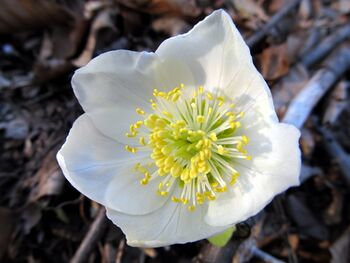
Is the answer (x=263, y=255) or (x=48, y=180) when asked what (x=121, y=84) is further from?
(x=263, y=255)

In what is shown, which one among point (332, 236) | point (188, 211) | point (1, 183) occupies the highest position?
point (188, 211)

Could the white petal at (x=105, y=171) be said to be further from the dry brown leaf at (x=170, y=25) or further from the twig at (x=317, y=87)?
the dry brown leaf at (x=170, y=25)

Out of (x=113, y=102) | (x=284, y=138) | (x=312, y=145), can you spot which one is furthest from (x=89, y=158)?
(x=312, y=145)

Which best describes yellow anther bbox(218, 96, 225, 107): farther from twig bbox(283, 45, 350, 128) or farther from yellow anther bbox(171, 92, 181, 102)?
twig bbox(283, 45, 350, 128)

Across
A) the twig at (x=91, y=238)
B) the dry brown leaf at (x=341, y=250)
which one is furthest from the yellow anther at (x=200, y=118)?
the dry brown leaf at (x=341, y=250)

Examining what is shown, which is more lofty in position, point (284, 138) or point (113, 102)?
point (284, 138)

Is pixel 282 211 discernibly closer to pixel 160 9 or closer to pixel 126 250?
pixel 126 250

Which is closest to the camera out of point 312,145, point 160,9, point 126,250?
point 126,250

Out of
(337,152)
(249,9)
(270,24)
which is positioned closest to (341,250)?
(337,152)
